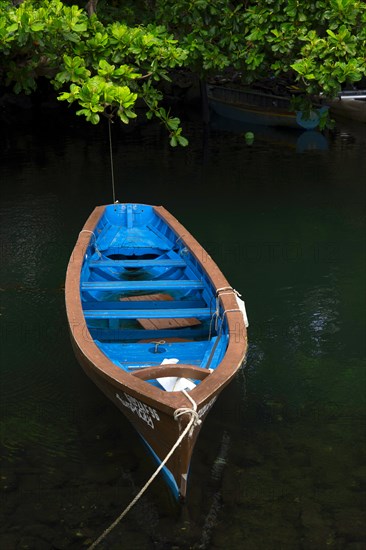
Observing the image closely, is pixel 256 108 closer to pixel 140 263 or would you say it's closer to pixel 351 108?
pixel 351 108

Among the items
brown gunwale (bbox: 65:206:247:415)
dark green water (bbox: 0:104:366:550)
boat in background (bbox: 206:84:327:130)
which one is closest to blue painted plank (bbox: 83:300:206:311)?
brown gunwale (bbox: 65:206:247:415)

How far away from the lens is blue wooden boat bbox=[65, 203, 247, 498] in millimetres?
6340

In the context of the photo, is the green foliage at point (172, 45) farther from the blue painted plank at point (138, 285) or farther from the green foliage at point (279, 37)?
the blue painted plank at point (138, 285)

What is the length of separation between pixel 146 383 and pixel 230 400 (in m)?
2.51

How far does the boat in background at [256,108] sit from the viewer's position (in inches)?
1115

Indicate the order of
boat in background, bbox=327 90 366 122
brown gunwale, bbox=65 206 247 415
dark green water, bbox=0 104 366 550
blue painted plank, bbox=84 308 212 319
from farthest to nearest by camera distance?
1. boat in background, bbox=327 90 366 122
2. blue painted plank, bbox=84 308 212 319
3. dark green water, bbox=0 104 366 550
4. brown gunwale, bbox=65 206 247 415

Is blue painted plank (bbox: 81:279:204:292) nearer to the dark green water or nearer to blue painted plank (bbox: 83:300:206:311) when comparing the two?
blue painted plank (bbox: 83:300:206:311)

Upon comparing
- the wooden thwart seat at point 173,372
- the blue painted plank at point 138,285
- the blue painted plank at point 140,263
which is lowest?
the blue painted plank at point 140,263

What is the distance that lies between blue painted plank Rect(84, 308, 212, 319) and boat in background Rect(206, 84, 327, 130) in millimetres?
19666

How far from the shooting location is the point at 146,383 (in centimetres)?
638

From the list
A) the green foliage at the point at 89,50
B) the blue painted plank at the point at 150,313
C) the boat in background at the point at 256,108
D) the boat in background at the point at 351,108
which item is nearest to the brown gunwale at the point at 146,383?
the blue painted plank at the point at 150,313

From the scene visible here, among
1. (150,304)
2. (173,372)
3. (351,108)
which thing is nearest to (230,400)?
(150,304)

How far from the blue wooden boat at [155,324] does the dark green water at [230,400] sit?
705 mm

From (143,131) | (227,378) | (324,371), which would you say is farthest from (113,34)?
(143,131)
